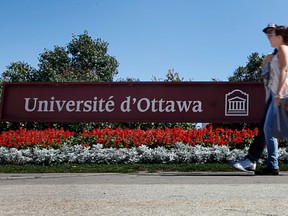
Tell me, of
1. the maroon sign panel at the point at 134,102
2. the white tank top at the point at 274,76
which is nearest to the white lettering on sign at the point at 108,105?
the maroon sign panel at the point at 134,102

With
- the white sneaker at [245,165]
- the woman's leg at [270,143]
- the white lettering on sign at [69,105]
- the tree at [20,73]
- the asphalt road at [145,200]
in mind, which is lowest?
the asphalt road at [145,200]

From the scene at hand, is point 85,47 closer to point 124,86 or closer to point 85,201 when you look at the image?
point 124,86

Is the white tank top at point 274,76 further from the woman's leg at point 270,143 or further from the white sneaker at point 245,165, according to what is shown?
the white sneaker at point 245,165

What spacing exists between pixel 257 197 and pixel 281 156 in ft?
18.5

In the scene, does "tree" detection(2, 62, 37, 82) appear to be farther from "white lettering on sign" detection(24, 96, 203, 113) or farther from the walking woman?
the walking woman

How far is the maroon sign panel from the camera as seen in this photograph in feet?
37.4

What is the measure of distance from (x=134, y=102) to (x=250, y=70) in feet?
87.8

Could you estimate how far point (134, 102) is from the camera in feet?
38.8

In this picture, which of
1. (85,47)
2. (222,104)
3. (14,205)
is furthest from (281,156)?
(85,47)

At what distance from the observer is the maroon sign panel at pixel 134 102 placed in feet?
37.4

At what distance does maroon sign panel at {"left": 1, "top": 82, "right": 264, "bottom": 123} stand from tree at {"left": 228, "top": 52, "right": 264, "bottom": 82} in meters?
24.7

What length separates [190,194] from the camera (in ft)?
12.8

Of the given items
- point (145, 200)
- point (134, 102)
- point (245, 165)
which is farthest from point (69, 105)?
point (145, 200)

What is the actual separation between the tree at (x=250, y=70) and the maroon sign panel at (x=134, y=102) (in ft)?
81.1
